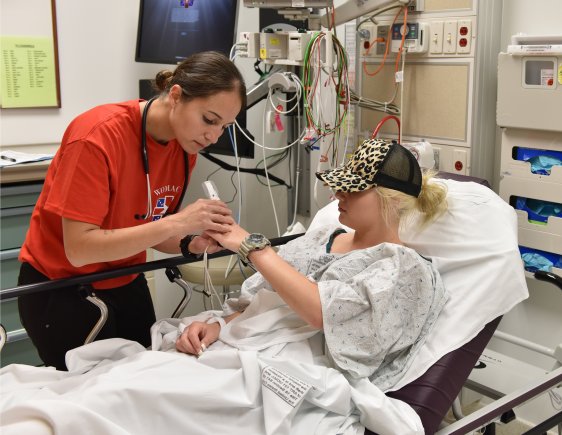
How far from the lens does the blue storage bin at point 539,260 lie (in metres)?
2.53

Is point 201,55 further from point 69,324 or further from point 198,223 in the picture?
point 69,324

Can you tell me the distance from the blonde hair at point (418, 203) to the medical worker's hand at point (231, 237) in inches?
16.2

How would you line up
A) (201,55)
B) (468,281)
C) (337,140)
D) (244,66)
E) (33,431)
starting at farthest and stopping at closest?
1. (244,66)
2. (337,140)
3. (468,281)
4. (201,55)
5. (33,431)

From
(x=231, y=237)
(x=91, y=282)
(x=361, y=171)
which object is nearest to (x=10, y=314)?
(x=91, y=282)

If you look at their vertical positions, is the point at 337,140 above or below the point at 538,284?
above

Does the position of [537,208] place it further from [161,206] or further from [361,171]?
[161,206]

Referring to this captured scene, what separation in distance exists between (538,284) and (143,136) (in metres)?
1.77

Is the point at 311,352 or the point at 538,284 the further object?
the point at 538,284

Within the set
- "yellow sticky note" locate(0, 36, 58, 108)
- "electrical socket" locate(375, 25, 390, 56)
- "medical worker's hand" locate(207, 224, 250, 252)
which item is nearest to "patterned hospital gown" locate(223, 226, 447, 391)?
"medical worker's hand" locate(207, 224, 250, 252)

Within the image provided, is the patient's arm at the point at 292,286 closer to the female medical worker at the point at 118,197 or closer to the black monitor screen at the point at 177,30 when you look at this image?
the female medical worker at the point at 118,197

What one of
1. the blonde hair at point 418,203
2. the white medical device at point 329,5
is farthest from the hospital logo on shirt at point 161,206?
the white medical device at point 329,5

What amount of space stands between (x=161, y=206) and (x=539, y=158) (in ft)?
4.74

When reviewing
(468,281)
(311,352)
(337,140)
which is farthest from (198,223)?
(337,140)

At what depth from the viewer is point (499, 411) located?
5.57ft
